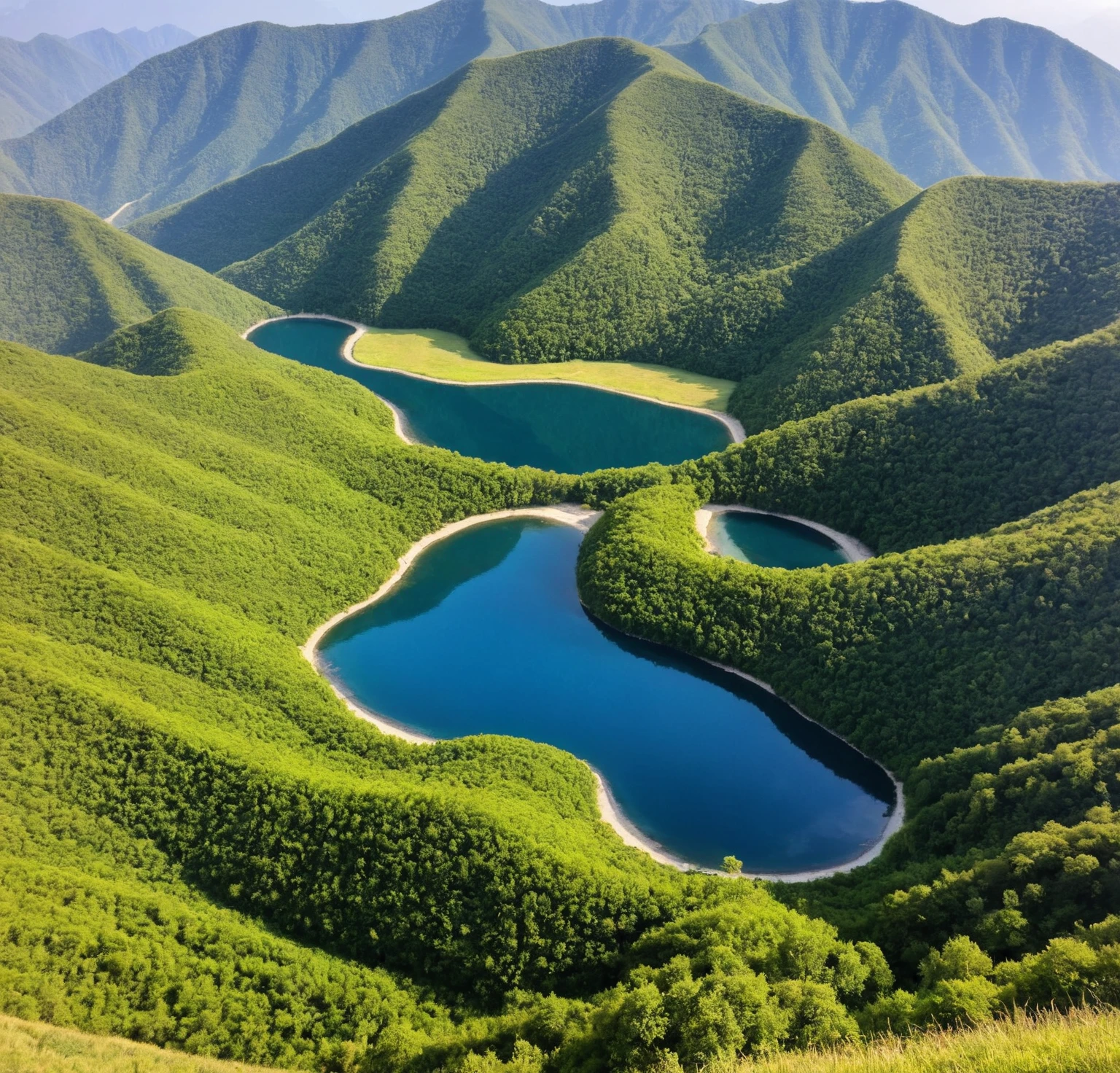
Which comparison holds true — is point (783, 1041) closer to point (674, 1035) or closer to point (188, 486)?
point (674, 1035)

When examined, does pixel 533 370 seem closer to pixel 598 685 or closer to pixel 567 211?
pixel 567 211

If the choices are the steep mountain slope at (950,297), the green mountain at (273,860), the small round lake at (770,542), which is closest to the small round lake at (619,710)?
the green mountain at (273,860)

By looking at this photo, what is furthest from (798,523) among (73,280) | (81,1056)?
(73,280)

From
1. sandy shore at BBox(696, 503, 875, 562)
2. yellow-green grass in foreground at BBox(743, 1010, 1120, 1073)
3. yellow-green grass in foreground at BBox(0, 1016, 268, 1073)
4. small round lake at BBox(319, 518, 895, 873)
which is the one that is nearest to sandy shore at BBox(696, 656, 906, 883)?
small round lake at BBox(319, 518, 895, 873)

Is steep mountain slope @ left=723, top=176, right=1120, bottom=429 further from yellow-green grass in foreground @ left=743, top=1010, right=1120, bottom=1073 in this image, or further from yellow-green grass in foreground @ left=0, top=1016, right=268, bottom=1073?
yellow-green grass in foreground @ left=0, top=1016, right=268, bottom=1073

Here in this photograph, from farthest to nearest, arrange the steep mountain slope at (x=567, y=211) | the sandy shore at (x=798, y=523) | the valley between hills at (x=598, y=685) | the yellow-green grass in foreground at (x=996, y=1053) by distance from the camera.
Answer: the steep mountain slope at (x=567, y=211), the sandy shore at (x=798, y=523), the valley between hills at (x=598, y=685), the yellow-green grass in foreground at (x=996, y=1053)

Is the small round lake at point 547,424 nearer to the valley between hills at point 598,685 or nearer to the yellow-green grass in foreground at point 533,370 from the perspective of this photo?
the valley between hills at point 598,685
